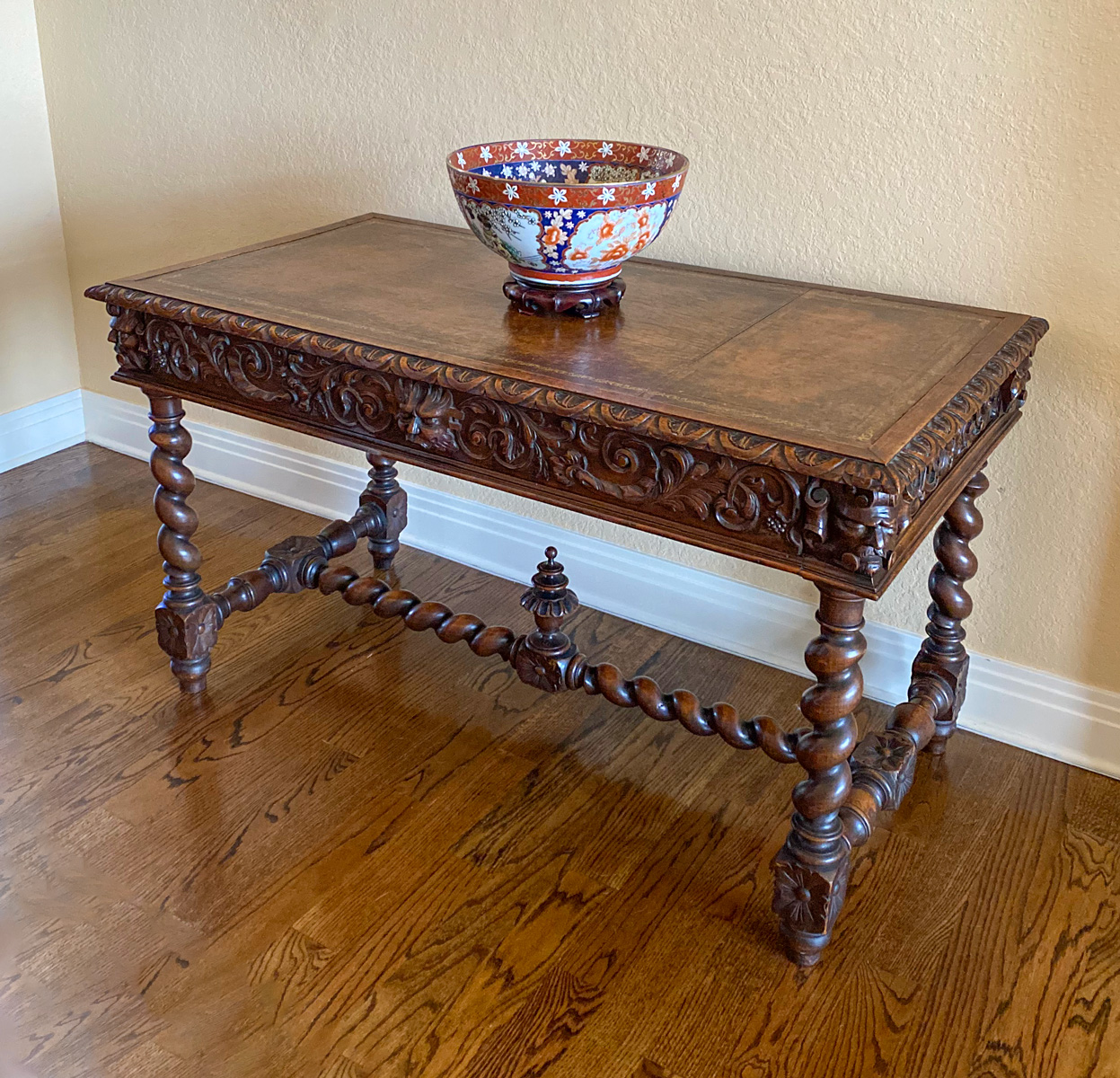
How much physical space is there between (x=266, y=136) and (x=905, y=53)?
1.37 m

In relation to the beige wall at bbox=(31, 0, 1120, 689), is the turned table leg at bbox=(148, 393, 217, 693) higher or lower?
lower

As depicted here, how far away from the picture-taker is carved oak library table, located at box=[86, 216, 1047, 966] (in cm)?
135

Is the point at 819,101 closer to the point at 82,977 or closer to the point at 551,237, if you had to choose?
the point at 551,237

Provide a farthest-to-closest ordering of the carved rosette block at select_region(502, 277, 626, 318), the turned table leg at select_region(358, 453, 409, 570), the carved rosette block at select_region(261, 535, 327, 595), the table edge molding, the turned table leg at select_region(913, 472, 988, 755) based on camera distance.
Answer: the turned table leg at select_region(358, 453, 409, 570)
the carved rosette block at select_region(261, 535, 327, 595)
the turned table leg at select_region(913, 472, 988, 755)
the carved rosette block at select_region(502, 277, 626, 318)
the table edge molding

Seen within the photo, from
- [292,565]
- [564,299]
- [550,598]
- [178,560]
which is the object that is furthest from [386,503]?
[564,299]

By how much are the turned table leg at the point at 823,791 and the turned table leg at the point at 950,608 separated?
413 millimetres

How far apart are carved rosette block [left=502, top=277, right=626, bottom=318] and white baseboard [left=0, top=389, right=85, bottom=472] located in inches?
69.9

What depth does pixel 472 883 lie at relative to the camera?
1688mm

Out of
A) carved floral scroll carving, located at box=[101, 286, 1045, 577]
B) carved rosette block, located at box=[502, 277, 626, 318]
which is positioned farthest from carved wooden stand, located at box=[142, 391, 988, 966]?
carved rosette block, located at box=[502, 277, 626, 318]

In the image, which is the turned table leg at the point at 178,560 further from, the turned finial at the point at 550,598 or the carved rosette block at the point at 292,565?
the turned finial at the point at 550,598

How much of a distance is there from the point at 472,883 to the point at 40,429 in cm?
195

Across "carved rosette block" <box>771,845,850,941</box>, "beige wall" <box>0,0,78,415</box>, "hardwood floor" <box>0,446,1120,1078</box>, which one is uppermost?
"beige wall" <box>0,0,78,415</box>

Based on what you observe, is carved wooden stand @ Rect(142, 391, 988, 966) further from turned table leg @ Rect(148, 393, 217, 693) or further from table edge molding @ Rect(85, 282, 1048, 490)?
table edge molding @ Rect(85, 282, 1048, 490)

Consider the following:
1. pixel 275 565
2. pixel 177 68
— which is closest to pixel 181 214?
pixel 177 68
